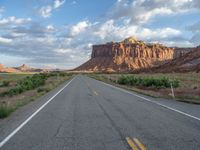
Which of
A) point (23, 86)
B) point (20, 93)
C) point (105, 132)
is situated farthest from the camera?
point (23, 86)

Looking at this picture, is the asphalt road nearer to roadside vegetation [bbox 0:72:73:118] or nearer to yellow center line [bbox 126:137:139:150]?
yellow center line [bbox 126:137:139:150]

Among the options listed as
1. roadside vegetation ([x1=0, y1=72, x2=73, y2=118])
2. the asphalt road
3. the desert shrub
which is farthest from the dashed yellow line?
the desert shrub

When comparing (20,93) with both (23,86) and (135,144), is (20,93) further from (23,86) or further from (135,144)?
(135,144)

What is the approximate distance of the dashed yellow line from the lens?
247 inches

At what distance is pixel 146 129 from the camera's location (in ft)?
27.3

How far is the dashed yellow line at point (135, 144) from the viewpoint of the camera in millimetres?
6277

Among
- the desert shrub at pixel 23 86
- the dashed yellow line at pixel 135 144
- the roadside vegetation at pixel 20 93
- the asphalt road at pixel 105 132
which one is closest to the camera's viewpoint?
the dashed yellow line at pixel 135 144

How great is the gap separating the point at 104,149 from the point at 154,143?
125cm

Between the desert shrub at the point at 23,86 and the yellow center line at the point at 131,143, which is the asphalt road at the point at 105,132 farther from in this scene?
the desert shrub at the point at 23,86

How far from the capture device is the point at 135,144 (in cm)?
657

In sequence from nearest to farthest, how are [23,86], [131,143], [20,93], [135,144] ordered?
[135,144] < [131,143] < [20,93] < [23,86]

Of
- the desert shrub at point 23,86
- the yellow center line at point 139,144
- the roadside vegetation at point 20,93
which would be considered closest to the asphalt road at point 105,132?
the yellow center line at point 139,144

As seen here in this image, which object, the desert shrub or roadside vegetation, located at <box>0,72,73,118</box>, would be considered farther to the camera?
the desert shrub

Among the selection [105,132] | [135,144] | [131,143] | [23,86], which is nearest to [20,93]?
[23,86]
